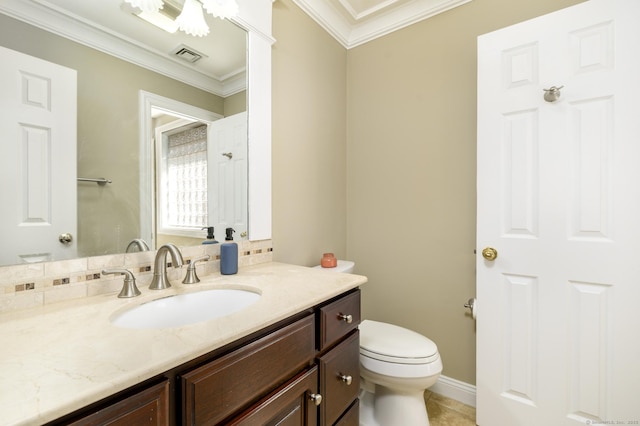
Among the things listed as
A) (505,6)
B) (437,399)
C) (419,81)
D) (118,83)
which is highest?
(505,6)

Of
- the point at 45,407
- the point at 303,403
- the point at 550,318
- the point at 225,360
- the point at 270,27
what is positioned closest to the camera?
the point at 45,407

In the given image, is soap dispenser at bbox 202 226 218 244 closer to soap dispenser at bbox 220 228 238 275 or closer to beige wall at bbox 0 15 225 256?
soap dispenser at bbox 220 228 238 275

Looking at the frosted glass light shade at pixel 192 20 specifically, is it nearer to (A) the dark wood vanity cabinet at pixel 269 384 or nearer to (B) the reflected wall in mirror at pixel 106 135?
(B) the reflected wall in mirror at pixel 106 135

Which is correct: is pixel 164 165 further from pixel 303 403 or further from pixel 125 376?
pixel 303 403

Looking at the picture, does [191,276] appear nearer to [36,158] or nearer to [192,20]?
[36,158]

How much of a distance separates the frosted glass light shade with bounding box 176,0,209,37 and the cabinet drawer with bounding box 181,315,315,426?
1260 mm

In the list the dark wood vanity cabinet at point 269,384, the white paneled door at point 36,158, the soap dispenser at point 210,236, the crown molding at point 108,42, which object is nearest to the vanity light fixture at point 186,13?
the crown molding at point 108,42

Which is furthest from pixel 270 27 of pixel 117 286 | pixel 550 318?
pixel 550 318

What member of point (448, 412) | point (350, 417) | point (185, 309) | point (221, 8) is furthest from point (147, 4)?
point (448, 412)

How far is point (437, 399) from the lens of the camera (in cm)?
175

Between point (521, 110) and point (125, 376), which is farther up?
point (521, 110)

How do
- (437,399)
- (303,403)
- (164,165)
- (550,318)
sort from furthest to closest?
1. (437,399)
2. (550,318)
3. (164,165)
4. (303,403)

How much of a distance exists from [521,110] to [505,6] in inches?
25.8

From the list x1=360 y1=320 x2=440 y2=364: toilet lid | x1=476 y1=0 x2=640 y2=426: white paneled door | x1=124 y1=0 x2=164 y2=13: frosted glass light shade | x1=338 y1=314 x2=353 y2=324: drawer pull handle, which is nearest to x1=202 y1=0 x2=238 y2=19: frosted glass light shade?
x1=124 y1=0 x2=164 y2=13: frosted glass light shade
